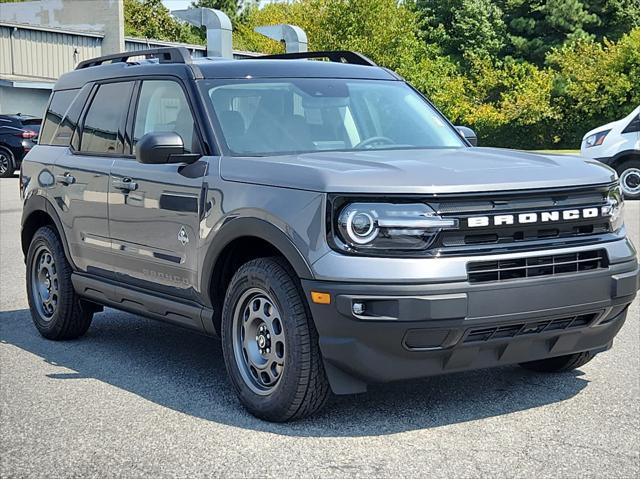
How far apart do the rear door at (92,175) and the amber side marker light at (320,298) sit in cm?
221

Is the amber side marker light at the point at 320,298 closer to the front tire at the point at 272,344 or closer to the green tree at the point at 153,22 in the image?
the front tire at the point at 272,344

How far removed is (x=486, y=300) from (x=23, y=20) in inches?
2130

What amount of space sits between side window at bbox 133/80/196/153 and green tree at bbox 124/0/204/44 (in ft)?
215

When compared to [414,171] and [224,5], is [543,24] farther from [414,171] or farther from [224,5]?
[414,171]

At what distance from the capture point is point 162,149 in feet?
18.5

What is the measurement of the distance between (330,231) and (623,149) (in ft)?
48.0

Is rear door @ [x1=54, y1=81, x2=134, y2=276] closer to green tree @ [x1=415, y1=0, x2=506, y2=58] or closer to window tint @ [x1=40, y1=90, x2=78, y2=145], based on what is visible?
window tint @ [x1=40, y1=90, x2=78, y2=145]

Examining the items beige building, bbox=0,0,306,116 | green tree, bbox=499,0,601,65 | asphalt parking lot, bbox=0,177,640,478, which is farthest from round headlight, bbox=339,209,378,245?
green tree, bbox=499,0,601,65

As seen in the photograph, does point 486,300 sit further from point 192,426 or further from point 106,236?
point 106,236

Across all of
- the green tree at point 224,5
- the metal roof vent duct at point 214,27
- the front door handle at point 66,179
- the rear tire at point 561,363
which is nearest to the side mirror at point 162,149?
the front door handle at point 66,179

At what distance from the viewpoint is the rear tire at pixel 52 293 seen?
7.16m

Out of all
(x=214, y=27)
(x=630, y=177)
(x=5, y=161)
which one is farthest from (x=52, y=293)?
(x=5, y=161)

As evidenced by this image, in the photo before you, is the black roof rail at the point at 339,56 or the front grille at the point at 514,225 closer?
the front grille at the point at 514,225

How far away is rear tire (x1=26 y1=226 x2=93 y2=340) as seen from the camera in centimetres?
716
